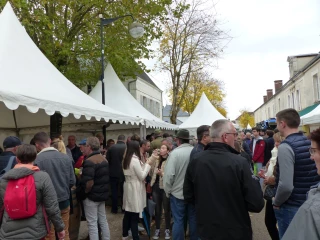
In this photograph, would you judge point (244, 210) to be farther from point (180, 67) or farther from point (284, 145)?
point (180, 67)

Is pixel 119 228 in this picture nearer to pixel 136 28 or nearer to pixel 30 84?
pixel 30 84

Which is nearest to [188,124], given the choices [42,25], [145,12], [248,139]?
[248,139]

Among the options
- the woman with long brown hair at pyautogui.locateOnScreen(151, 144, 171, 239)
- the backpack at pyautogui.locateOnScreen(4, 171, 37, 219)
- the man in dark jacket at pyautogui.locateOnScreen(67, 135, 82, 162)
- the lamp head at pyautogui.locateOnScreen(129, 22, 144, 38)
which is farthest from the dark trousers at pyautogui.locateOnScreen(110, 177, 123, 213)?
the lamp head at pyautogui.locateOnScreen(129, 22, 144, 38)

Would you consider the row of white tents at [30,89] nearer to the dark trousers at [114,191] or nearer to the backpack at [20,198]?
the dark trousers at [114,191]

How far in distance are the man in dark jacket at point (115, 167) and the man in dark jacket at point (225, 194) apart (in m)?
4.53

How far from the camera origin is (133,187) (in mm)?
5035

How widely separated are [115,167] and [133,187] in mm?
2298

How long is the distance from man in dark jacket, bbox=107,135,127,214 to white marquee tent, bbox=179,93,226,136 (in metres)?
8.63

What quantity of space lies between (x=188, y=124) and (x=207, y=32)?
7697 millimetres

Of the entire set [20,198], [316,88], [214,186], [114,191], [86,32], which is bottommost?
[114,191]

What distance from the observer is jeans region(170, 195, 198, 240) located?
→ 14.6ft

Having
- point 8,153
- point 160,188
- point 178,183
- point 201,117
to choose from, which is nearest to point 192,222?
point 178,183

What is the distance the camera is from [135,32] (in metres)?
9.40

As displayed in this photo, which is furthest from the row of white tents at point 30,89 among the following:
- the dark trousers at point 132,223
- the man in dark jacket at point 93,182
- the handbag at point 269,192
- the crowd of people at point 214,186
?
the handbag at point 269,192
